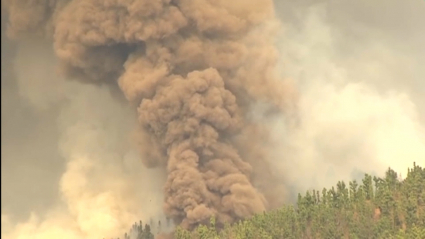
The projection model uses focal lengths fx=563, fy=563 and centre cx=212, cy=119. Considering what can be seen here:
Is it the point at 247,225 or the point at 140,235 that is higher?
the point at 140,235

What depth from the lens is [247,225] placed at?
56688 mm

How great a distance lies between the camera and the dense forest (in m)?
56.1


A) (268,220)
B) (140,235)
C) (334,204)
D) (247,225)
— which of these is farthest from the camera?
(140,235)

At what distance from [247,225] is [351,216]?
13.9 m

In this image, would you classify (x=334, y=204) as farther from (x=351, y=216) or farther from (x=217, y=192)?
(x=217, y=192)

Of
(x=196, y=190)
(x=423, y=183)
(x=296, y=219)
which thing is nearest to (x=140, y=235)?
(x=296, y=219)

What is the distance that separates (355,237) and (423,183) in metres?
18.4

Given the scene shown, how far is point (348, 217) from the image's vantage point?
63.2 metres

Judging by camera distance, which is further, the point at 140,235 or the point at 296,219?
the point at 140,235

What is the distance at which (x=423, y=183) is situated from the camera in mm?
70312

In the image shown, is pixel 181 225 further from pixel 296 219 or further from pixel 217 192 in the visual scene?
pixel 296 219

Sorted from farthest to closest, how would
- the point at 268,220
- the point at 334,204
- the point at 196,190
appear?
the point at 334,204, the point at 268,220, the point at 196,190

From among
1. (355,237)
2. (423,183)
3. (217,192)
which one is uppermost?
(423,183)

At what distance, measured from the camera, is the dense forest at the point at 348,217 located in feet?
184
